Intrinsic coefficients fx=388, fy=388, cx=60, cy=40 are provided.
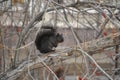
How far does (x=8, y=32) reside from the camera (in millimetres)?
5895

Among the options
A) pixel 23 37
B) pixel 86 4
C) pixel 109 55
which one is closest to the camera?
pixel 86 4

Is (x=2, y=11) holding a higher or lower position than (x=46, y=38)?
higher

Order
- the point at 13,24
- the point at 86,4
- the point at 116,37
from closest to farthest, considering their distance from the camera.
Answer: the point at 116,37 → the point at 86,4 → the point at 13,24

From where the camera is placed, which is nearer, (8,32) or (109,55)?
(109,55)

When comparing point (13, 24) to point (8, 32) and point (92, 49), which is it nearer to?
point (8, 32)

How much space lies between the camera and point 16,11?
569 centimetres

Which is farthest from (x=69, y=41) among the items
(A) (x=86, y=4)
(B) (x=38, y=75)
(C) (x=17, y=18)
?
(A) (x=86, y=4)

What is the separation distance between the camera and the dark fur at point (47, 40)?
18.4 ft

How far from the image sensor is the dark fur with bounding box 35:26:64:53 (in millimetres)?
5594

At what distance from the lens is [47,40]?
5.71m

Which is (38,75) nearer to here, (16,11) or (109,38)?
(16,11)

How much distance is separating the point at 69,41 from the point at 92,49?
5.31 meters

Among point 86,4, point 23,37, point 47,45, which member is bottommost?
point 47,45

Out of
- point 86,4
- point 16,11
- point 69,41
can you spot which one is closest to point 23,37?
point 86,4
